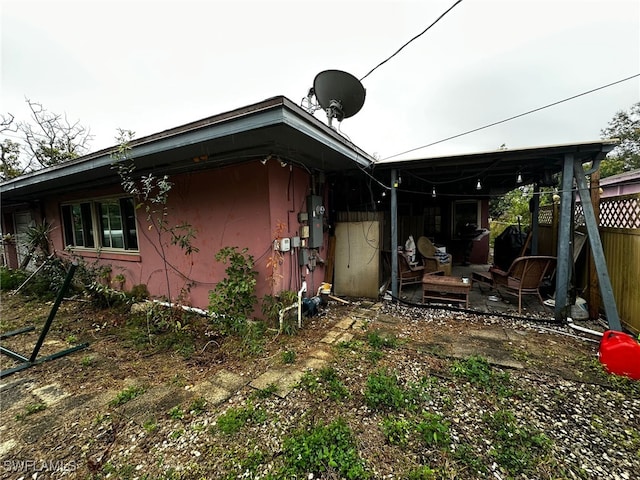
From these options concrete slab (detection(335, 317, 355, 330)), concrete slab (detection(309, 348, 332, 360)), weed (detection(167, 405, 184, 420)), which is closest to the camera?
weed (detection(167, 405, 184, 420))

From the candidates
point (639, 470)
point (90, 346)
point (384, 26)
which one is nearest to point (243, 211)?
point (90, 346)

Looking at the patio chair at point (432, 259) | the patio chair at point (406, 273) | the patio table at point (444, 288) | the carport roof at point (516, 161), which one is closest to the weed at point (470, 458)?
the patio table at point (444, 288)

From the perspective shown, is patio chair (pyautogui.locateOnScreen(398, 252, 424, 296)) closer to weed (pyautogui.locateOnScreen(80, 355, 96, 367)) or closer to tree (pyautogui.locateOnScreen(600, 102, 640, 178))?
weed (pyautogui.locateOnScreen(80, 355, 96, 367))

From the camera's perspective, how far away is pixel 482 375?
2.32 m

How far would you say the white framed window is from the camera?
4.75m

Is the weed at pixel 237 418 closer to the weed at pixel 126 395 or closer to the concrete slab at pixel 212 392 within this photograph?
the concrete slab at pixel 212 392

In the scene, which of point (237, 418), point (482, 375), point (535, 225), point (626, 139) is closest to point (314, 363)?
point (237, 418)

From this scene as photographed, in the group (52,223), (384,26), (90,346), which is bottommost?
(90,346)

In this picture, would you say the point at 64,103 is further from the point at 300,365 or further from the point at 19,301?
the point at 300,365

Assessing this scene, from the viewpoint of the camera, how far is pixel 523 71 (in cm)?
560

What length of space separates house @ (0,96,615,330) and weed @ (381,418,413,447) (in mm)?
2107

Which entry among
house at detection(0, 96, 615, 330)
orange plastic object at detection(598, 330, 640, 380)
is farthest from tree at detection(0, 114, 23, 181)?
orange plastic object at detection(598, 330, 640, 380)

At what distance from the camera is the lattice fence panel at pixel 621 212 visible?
122 inches

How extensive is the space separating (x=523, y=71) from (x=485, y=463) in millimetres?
7356
